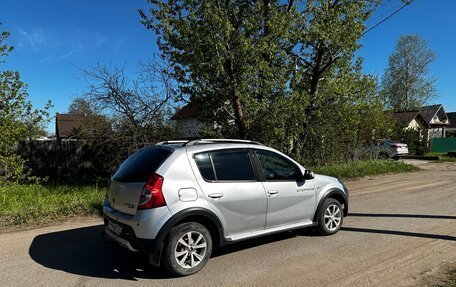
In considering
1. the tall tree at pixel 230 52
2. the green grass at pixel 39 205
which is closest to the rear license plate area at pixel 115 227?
the green grass at pixel 39 205

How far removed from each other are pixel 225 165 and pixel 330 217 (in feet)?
7.68

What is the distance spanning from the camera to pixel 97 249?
580 cm

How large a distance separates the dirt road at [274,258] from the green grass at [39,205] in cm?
51

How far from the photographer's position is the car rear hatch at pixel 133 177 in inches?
187

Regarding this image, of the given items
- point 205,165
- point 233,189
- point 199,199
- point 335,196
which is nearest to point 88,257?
point 199,199

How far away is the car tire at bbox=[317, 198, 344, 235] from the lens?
6278 millimetres

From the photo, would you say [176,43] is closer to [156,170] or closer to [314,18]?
[314,18]

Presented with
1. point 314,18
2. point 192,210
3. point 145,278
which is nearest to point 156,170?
point 192,210

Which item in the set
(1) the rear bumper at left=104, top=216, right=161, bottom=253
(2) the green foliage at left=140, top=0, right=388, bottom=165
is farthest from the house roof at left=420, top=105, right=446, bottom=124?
(1) the rear bumper at left=104, top=216, right=161, bottom=253

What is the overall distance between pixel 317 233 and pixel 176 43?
25.5 feet

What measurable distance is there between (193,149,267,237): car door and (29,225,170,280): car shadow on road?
3.60 ft

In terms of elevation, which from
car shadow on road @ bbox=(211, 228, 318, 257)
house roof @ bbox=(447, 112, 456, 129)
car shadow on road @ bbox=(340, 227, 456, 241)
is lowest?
car shadow on road @ bbox=(340, 227, 456, 241)

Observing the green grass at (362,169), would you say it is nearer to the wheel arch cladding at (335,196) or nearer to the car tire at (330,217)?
the wheel arch cladding at (335,196)

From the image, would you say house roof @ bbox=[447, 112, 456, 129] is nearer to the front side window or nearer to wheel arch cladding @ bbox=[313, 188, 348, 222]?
wheel arch cladding @ bbox=[313, 188, 348, 222]
